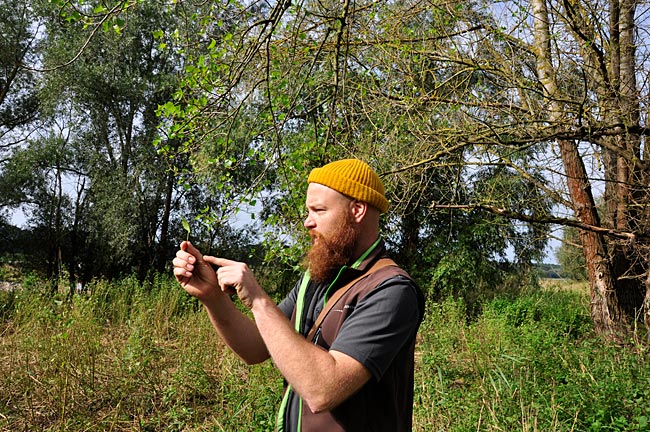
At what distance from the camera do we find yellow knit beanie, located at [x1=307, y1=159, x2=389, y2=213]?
Result: 1.63 m

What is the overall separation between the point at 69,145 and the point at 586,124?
16031 millimetres

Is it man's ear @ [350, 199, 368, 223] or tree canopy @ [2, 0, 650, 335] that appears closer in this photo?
man's ear @ [350, 199, 368, 223]

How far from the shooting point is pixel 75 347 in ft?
16.2

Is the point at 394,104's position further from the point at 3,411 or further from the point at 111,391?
the point at 3,411

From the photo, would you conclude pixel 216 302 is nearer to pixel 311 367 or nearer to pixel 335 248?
pixel 335 248

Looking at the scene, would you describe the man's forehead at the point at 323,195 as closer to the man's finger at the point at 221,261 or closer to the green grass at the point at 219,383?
the man's finger at the point at 221,261

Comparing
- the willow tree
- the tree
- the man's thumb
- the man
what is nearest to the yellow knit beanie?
the man

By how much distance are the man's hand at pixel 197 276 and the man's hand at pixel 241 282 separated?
0.17 metres

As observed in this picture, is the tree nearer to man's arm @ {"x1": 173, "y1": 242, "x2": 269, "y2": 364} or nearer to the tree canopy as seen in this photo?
the tree canopy

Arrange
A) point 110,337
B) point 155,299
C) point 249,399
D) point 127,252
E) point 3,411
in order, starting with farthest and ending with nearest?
point 127,252 → point 155,299 → point 110,337 → point 249,399 → point 3,411

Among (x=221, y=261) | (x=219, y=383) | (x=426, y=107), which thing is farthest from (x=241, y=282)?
(x=426, y=107)

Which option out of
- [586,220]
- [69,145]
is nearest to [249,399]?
[586,220]

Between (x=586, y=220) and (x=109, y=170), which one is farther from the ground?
(x=109, y=170)

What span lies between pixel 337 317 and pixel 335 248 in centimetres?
23
